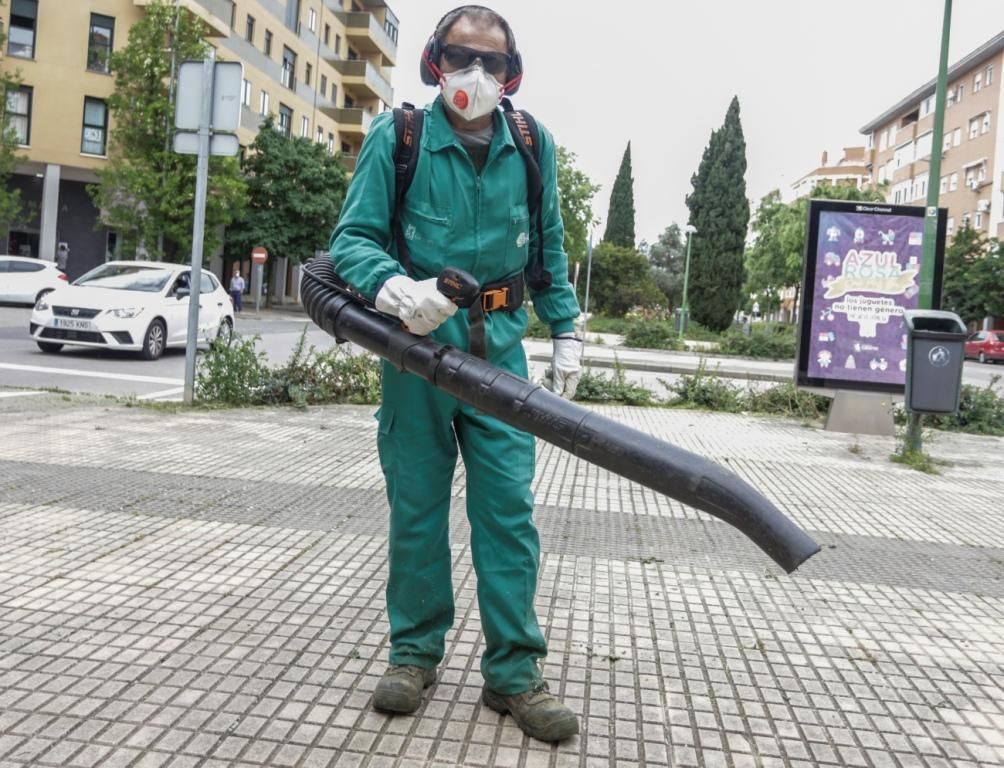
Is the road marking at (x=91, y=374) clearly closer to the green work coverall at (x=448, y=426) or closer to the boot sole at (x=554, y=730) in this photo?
the green work coverall at (x=448, y=426)

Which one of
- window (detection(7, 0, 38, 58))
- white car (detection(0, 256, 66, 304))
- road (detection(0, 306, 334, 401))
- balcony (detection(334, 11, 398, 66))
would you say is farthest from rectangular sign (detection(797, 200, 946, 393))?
balcony (detection(334, 11, 398, 66))

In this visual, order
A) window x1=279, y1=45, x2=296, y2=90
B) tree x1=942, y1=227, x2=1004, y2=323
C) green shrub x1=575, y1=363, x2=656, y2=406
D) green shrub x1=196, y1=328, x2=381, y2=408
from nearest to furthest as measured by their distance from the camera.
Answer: green shrub x1=196, y1=328, x2=381, y2=408 < green shrub x1=575, y1=363, x2=656, y2=406 < window x1=279, y1=45, x2=296, y2=90 < tree x1=942, y1=227, x2=1004, y2=323

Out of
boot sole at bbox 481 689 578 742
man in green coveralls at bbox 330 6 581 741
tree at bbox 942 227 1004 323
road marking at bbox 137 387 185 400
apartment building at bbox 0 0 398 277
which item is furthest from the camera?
tree at bbox 942 227 1004 323

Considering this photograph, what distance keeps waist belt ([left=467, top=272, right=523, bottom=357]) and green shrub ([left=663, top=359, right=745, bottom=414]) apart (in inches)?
392

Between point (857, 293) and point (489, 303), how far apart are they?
9.27 m

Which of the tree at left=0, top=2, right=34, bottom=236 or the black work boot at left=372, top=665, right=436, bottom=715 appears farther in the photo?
the tree at left=0, top=2, right=34, bottom=236

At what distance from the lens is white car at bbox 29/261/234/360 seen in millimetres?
14055

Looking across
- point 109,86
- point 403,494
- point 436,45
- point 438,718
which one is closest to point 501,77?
point 436,45

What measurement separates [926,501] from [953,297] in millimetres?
49873

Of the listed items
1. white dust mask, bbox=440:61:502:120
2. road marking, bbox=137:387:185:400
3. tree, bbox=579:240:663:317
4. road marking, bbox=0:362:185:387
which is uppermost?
tree, bbox=579:240:663:317

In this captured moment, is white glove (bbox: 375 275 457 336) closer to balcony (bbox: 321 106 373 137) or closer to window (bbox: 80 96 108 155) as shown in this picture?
window (bbox: 80 96 108 155)

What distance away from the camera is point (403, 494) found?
A: 2967 millimetres

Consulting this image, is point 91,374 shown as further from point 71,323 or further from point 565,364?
point 565,364

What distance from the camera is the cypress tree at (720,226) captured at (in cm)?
5088
